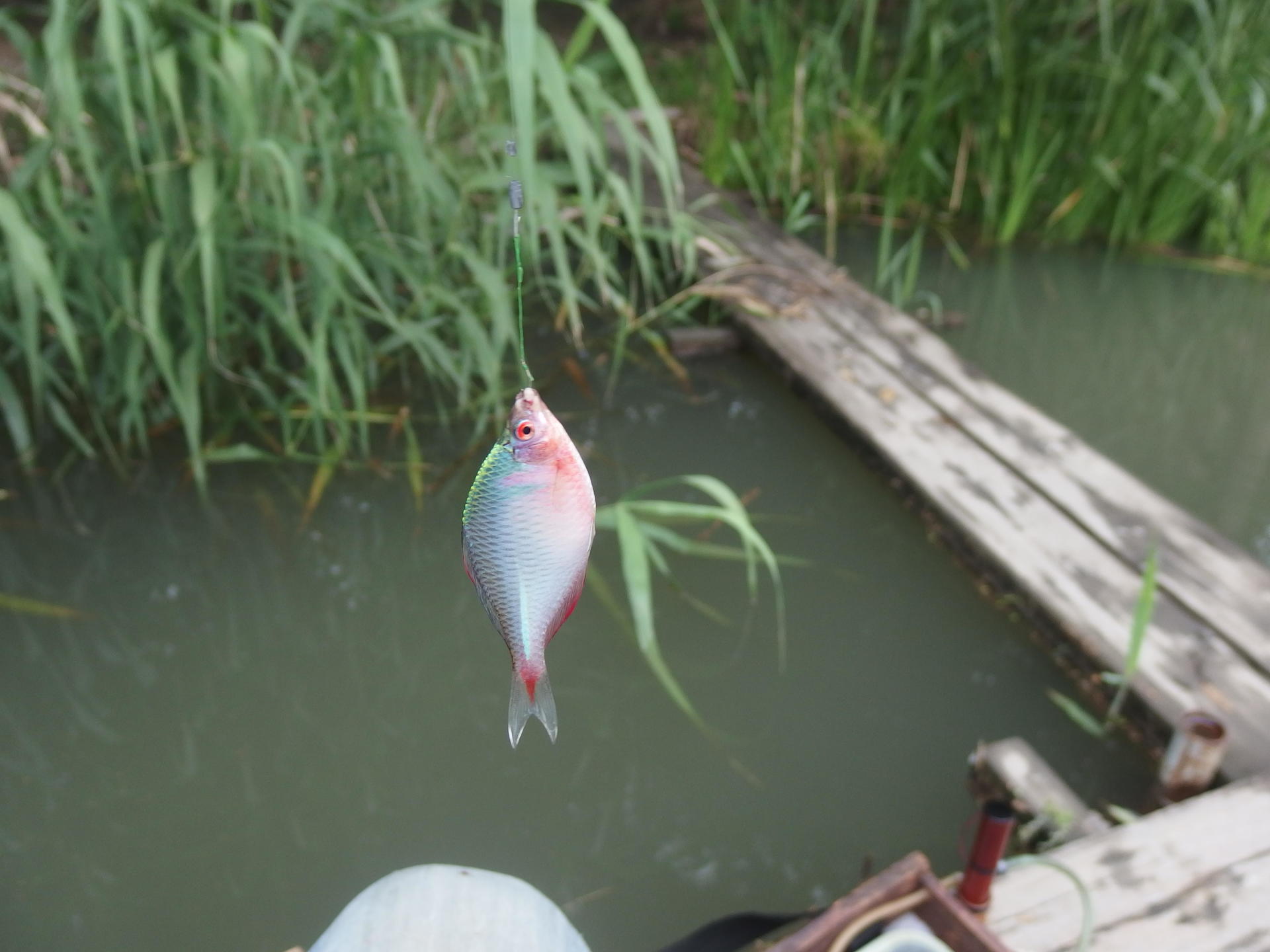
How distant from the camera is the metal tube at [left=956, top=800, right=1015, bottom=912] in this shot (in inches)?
46.4

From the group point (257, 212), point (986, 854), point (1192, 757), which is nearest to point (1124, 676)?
point (1192, 757)

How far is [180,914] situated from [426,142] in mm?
1523

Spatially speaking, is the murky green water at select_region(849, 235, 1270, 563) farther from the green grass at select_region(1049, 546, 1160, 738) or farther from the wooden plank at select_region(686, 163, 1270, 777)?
the green grass at select_region(1049, 546, 1160, 738)

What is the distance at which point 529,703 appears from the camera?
0.51 metres

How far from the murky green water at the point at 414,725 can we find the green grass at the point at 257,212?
9.9 inches

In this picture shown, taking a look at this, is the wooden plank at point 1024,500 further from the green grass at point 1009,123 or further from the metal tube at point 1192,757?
the green grass at point 1009,123

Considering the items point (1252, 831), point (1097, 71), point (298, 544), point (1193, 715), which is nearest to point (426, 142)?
point (298, 544)

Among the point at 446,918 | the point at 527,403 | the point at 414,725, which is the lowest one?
the point at 414,725

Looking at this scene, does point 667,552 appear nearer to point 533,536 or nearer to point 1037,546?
point 1037,546

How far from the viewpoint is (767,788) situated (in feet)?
→ 5.63

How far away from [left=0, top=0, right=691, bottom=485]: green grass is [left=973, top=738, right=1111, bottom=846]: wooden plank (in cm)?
118

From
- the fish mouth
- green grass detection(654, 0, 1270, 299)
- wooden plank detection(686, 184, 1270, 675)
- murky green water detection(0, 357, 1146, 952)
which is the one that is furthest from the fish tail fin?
green grass detection(654, 0, 1270, 299)

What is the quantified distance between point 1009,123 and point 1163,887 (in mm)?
2795

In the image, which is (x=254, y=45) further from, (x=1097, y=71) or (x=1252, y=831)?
(x=1097, y=71)
